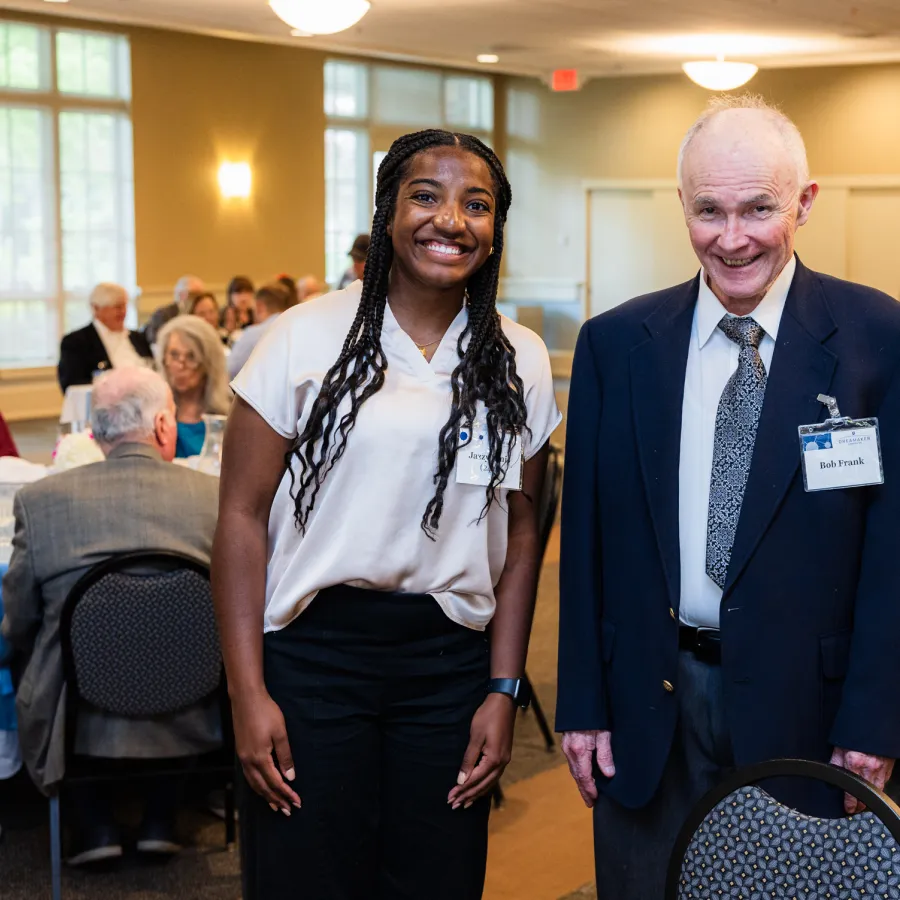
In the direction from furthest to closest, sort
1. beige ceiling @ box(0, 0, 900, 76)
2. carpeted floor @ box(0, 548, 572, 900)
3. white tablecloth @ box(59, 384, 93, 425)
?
beige ceiling @ box(0, 0, 900, 76) → white tablecloth @ box(59, 384, 93, 425) → carpeted floor @ box(0, 548, 572, 900)

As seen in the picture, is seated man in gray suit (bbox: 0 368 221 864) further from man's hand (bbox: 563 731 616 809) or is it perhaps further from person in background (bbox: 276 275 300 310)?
person in background (bbox: 276 275 300 310)

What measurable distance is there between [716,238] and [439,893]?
102 centimetres

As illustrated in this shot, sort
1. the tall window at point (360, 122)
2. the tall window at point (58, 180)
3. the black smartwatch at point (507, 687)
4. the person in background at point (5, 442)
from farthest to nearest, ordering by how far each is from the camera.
→ the tall window at point (360, 122) → the tall window at point (58, 180) → the person in background at point (5, 442) → the black smartwatch at point (507, 687)

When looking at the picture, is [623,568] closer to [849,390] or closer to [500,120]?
[849,390]

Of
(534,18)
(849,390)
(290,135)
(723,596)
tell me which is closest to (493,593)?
(723,596)

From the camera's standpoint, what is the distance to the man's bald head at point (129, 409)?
3.25 meters

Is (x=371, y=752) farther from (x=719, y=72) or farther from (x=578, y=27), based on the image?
(x=719, y=72)

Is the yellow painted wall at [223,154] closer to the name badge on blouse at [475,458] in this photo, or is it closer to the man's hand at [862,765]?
the name badge on blouse at [475,458]

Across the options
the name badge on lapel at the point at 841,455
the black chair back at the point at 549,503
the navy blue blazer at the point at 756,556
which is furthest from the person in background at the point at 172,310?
the name badge on lapel at the point at 841,455

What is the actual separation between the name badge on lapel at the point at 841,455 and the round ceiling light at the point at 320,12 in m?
6.63

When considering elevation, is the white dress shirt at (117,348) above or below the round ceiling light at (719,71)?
below

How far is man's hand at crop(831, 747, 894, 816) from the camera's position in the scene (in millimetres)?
1816

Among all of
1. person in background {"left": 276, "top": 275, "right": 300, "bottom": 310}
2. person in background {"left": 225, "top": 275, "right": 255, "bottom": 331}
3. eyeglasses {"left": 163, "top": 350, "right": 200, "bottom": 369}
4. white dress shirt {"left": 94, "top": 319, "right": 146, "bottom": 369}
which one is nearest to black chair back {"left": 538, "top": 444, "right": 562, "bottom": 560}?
eyeglasses {"left": 163, "top": 350, "right": 200, "bottom": 369}

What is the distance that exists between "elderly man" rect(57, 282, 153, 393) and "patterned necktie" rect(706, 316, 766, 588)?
643 cm
